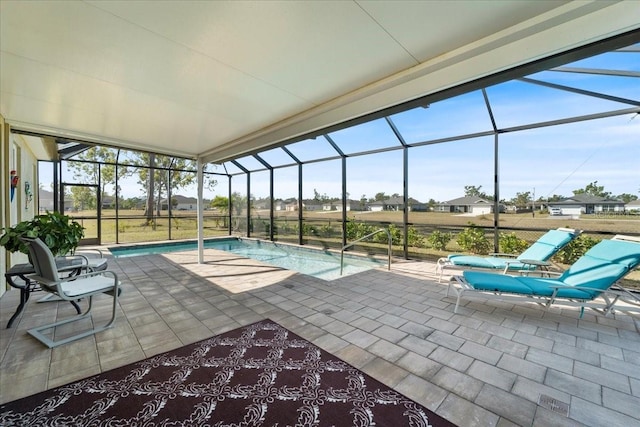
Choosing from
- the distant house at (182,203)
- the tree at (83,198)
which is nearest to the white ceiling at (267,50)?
the tree at (83,198)

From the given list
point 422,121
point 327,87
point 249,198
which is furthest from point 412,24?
point 249,198

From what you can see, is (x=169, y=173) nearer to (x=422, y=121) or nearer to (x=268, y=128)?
(x=268, y=128)

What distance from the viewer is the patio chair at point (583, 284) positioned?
2975 millimetres

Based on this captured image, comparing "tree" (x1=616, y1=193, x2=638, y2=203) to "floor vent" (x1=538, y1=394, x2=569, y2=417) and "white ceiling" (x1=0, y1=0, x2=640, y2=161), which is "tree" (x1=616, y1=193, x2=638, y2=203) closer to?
"white ceiling" (x1=0, y1=0, x2=640, y2=161)

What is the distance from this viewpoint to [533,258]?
4316 millimetres

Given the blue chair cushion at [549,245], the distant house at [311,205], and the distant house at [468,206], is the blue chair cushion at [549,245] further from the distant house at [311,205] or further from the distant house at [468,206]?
the distant house at [311,205]

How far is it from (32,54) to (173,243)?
27.2ft

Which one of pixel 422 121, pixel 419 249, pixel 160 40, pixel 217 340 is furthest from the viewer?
pixel 419 249

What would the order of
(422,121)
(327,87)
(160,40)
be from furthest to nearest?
(422,121) < (327,87) < (160,40)

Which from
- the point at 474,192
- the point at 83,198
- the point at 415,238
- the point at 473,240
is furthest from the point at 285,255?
the point at 83,198

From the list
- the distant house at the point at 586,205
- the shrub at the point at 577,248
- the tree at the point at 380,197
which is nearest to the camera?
the distant house at the point at 586,205

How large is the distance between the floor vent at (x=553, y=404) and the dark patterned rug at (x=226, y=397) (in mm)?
813

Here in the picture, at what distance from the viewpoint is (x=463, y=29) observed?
227 centimetres

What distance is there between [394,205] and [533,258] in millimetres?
3132
